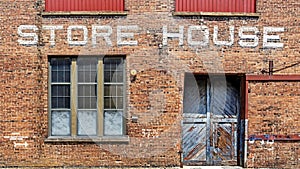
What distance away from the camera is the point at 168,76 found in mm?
10023

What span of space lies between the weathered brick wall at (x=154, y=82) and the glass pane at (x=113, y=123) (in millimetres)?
291

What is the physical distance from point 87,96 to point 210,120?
347 centimetres

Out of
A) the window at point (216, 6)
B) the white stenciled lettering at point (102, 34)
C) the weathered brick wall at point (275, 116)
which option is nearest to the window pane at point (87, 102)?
the white stenciled lettering at point (102, 34)

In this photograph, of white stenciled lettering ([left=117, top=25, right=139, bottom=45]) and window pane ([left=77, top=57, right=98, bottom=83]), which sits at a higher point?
white stenciled lettering ([left=117, top=25, right=139, bottom=45])

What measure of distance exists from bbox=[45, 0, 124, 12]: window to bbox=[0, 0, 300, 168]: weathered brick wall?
0.22 meters

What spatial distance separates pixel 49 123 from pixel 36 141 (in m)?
0.58

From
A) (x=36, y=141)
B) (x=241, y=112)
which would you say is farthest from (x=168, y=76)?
(x=36, y=141)

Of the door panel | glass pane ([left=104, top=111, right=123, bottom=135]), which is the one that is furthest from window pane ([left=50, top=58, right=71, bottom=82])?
the door panel

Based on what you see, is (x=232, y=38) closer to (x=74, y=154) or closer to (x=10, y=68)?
(x=74, y=154)

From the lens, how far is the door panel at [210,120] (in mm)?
10375

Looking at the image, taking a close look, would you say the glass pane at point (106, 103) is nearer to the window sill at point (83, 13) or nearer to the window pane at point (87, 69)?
the window pane at point (87, 69)

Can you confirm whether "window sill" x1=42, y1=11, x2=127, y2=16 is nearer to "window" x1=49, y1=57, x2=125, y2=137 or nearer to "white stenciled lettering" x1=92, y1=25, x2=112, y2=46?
"white stenciled lettering" x1=92, y1=25, x2=112, y2=46

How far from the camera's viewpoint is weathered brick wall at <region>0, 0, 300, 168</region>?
32.6 feet

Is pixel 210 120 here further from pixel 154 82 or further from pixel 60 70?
Answer: pixel 60 70
